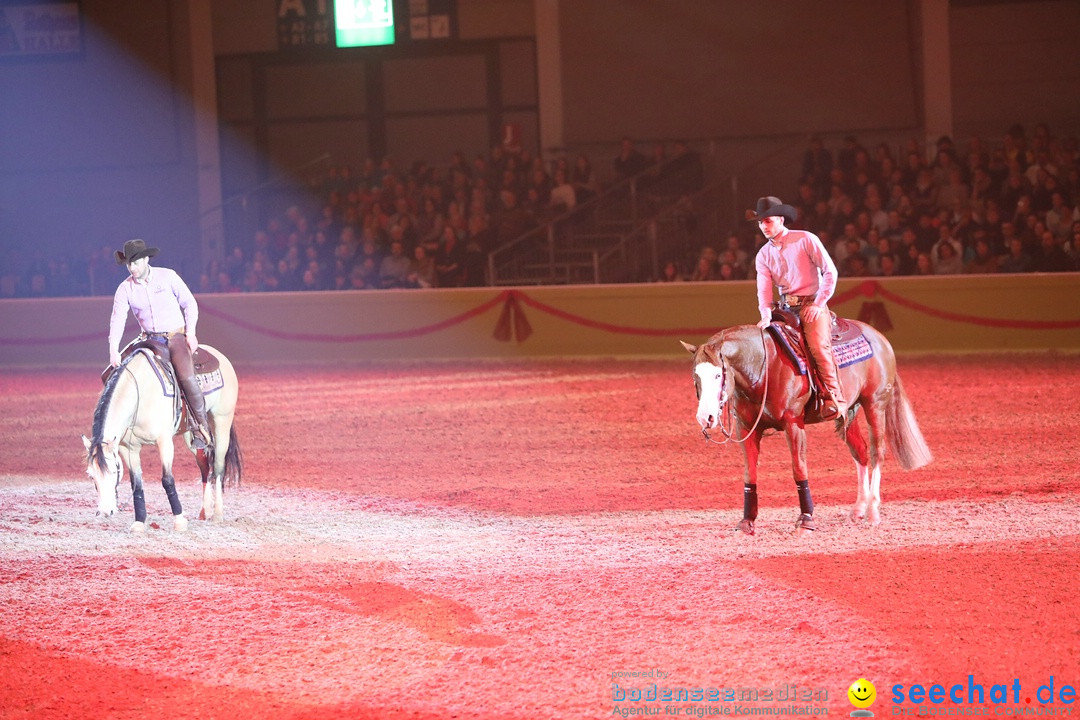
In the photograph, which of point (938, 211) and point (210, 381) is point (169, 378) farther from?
point (938, 211)

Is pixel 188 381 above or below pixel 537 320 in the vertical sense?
below

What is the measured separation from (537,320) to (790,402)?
11.5 metres

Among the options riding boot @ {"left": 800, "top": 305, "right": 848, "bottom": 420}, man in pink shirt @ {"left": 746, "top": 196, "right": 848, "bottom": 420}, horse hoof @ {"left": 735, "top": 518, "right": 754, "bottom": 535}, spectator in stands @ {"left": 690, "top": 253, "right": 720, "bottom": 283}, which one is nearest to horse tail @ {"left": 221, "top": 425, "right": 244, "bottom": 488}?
horse hoof @ {"left": 735, "top": 518, "right": 754, "bottom": 535}

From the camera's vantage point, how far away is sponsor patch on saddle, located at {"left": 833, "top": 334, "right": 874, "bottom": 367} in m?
8.55

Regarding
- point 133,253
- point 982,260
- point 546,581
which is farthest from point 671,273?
point 546,581

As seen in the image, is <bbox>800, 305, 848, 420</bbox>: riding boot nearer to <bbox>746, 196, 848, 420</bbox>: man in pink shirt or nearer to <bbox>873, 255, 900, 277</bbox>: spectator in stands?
<bbox>746, 196, 848, 420</bbox>: man in pink shirt

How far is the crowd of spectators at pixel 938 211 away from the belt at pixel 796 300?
10648mm

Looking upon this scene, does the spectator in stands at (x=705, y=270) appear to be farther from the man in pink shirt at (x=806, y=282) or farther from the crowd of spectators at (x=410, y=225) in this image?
the man in pink shirt at (x=806, y=282)

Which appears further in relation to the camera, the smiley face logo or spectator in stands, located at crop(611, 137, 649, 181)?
spectator in stands, located at crop(611, 137, 649, 181)

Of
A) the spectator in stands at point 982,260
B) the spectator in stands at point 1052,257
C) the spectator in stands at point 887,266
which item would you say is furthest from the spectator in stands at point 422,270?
the spectator in stands at point 1052,257

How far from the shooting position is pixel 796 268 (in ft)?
27.4

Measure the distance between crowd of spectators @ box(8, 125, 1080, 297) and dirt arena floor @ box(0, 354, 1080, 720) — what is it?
20.9ft

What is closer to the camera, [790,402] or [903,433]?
[790,402]

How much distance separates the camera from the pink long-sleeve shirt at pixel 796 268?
27.0 ft
